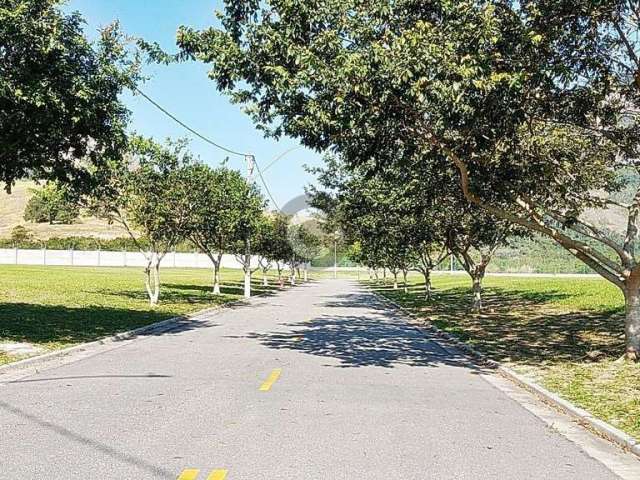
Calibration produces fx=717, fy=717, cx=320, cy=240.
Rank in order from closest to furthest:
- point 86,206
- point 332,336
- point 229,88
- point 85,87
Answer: point 229,88 < point 85,87 < point 332,336 < point 86,206

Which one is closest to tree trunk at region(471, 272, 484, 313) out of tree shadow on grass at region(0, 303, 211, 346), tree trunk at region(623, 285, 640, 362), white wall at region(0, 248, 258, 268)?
tree shadow on grass at region(0, 303, 211, 346)

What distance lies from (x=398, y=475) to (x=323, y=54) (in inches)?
259

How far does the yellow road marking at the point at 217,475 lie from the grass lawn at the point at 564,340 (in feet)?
13.9

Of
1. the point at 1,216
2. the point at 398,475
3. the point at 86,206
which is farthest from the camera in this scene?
the point at 1,216

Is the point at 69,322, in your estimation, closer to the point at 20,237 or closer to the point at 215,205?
the point at 215,205

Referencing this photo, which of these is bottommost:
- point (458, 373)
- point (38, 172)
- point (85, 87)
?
point (458, 373)

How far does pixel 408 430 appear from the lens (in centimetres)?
752

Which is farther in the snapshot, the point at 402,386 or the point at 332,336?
the point at 332,336

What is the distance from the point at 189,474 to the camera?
226 inches

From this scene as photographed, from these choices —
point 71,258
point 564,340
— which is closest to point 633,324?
point 564,340

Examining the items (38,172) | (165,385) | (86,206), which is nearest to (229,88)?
(165,385)

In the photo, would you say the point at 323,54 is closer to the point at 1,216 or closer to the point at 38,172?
the point at 38,172

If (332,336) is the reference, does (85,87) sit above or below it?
above

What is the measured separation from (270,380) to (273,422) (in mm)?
2997
